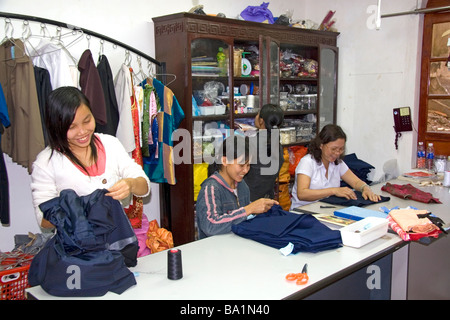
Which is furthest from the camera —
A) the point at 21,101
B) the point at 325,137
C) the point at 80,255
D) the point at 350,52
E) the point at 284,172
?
the point at 350,52

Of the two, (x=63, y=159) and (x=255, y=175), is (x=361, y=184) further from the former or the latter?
(x=63, y=159)

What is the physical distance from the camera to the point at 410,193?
2.87 meters

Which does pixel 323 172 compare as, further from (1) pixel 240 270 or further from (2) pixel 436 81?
(2) pixel 436 81

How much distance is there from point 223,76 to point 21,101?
1.85 meters

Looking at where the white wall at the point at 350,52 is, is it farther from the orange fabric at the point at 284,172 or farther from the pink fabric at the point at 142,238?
the orange fabric at the point at 284,172

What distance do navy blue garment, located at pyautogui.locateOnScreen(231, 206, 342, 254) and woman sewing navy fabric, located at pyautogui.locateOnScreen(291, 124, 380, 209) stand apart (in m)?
0.84

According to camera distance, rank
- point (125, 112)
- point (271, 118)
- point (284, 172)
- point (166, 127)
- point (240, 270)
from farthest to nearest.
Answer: point (284, 172) → point (166, 127) → point (271, 118) → point (125, 112) → point (240, 270)

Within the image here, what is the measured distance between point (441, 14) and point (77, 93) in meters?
3.81

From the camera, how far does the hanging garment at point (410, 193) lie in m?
2.79

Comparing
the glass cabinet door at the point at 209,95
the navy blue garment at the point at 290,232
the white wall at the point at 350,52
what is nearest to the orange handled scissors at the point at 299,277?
the navy blue garment at the point at 290,232

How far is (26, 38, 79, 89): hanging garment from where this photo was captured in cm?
276

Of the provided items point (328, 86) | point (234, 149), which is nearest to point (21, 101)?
point (234, 149)

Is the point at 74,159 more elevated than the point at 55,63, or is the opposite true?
the point at 55,63
